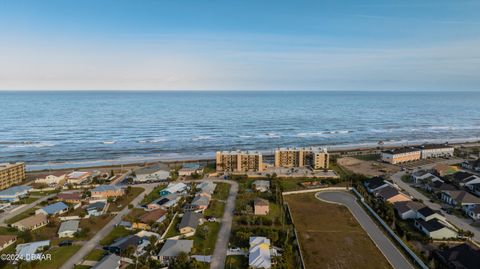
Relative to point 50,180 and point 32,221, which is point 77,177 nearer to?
point 50,180

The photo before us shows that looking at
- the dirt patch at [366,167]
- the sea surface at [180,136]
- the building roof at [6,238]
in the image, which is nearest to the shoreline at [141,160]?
the sea surface at [180,136]

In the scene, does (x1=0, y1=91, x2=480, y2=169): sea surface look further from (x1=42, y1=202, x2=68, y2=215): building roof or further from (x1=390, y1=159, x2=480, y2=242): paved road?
(x1=390, y1=159, x2=480, y2=242): paved road

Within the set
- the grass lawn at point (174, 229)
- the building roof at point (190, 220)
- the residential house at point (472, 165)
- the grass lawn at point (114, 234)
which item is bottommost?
the grass lawn at point (114, 234)

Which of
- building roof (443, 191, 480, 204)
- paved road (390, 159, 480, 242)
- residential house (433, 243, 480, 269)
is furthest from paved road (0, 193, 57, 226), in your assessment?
building roof (443, 191, 480, 204)

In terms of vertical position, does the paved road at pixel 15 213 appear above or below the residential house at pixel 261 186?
below

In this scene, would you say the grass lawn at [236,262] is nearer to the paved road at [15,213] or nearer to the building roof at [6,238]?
the building roof at [6,238]

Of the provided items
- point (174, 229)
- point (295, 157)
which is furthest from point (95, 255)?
point (295, 157)

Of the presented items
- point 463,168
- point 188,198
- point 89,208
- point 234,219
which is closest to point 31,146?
point 89,208
